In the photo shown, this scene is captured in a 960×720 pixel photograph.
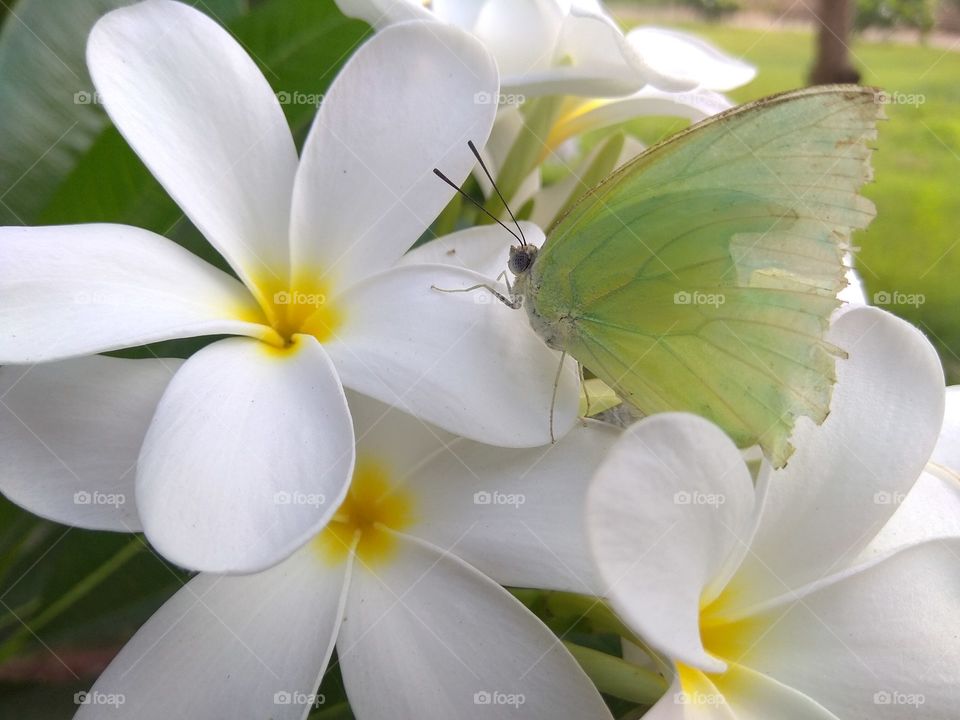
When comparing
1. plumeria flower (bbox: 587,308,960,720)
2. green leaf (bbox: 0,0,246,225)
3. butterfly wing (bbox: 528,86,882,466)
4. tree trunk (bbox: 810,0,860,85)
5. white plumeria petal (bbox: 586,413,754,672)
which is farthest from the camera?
tree trunk (bbox: 810,0,860,85)

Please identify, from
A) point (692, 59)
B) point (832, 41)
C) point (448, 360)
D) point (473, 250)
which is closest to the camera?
point (448, 360)

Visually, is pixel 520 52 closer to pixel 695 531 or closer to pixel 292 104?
pixel 292 104

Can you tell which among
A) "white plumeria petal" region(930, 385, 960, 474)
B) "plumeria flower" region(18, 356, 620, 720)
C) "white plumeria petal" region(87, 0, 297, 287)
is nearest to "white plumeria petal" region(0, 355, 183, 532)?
"plumeria flower" region(18, 356, 620, 720)

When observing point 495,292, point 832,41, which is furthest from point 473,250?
point 832,41

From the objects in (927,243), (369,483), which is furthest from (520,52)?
(927,243)

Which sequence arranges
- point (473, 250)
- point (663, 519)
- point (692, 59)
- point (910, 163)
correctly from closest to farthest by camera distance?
point (663, 519), point (473, 250), point (692, 59), point (910, 163)

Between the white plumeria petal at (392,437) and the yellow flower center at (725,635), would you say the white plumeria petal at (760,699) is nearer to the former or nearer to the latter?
the yellow flower center at (725,635)

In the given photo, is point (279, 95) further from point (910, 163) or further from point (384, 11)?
point (910, 163)

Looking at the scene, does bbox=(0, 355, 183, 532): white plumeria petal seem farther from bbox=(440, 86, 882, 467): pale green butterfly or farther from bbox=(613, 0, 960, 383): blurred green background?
bbox=(613, 0, 960, 383): blurred green background
